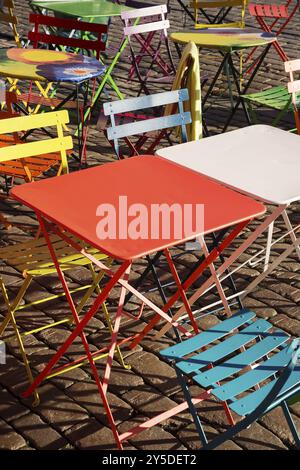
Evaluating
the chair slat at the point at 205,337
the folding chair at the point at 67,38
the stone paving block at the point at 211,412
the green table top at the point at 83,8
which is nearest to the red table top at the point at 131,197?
the chair slat at the point at 205,337

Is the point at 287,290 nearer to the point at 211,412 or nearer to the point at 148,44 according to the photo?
the point at 211,412

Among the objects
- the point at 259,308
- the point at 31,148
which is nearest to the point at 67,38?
the point at 31,148

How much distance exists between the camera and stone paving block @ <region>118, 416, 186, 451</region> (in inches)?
185

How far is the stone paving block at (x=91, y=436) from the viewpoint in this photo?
4692mm

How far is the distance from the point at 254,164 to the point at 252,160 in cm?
8

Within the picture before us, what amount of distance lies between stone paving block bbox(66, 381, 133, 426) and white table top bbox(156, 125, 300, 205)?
1.38 metres

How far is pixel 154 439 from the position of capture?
475 centimetres

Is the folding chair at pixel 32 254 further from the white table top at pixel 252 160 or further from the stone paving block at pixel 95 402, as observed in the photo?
the white table top at pixel 252 160

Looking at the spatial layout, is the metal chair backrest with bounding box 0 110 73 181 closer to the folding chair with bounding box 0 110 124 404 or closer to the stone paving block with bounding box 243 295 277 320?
the folding chair with bounding box 0 110 124 404

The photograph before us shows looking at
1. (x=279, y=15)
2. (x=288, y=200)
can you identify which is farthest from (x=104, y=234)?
(x=279, y=15)

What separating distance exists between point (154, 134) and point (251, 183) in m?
3.10

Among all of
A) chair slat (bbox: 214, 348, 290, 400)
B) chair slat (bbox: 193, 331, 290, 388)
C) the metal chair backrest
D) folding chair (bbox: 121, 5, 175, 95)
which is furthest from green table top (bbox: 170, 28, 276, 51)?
chair slat (bbox: 214, 348, 290, 400)

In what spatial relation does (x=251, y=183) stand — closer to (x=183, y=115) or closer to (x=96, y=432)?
(x=183, y=115)

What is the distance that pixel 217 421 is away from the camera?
16.1 ft
